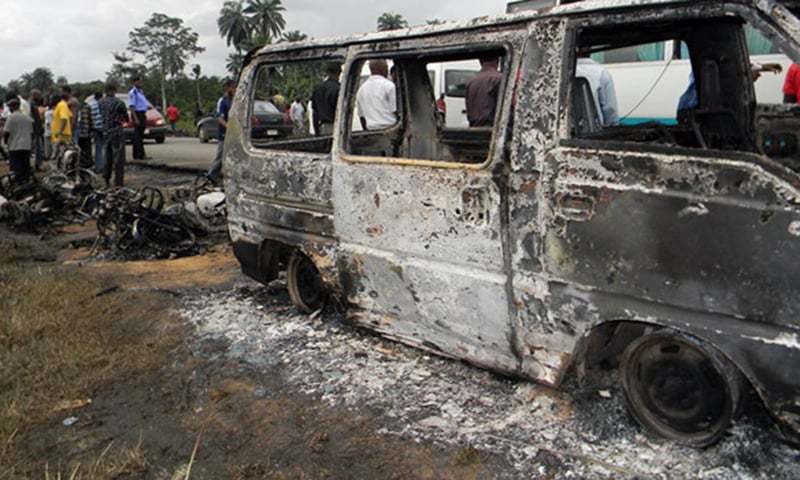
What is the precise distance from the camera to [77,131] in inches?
530

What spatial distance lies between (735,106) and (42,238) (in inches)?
298

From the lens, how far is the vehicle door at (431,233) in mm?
3213

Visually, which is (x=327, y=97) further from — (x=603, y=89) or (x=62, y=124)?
(x=62, y=124)

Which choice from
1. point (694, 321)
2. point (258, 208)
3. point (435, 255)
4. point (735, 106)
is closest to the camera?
point (694, 321)

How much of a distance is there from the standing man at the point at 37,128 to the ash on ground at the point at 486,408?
473 inches

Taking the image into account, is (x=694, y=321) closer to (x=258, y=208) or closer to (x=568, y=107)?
(x=568, y=107)

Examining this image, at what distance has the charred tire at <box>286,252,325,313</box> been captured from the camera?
4742 mm

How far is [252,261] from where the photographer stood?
4.91m

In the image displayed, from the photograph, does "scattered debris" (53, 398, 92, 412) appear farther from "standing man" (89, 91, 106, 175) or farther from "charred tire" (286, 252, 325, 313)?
"standing man" (89, 91, 106, 175)

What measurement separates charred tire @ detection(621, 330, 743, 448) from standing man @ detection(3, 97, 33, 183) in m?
11.2

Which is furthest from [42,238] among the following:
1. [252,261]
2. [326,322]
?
[326,322]

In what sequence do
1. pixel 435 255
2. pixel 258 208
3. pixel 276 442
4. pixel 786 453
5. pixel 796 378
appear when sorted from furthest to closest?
pixel 258 208
pixel 435 255
pixel 276 442
pixel 786 453
pixel 796 378

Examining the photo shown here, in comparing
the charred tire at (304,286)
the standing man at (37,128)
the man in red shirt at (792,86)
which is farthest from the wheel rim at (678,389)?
the standing man at (37,128)

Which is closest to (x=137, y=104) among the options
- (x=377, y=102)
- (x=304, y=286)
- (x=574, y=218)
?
(x=377, y=102)
